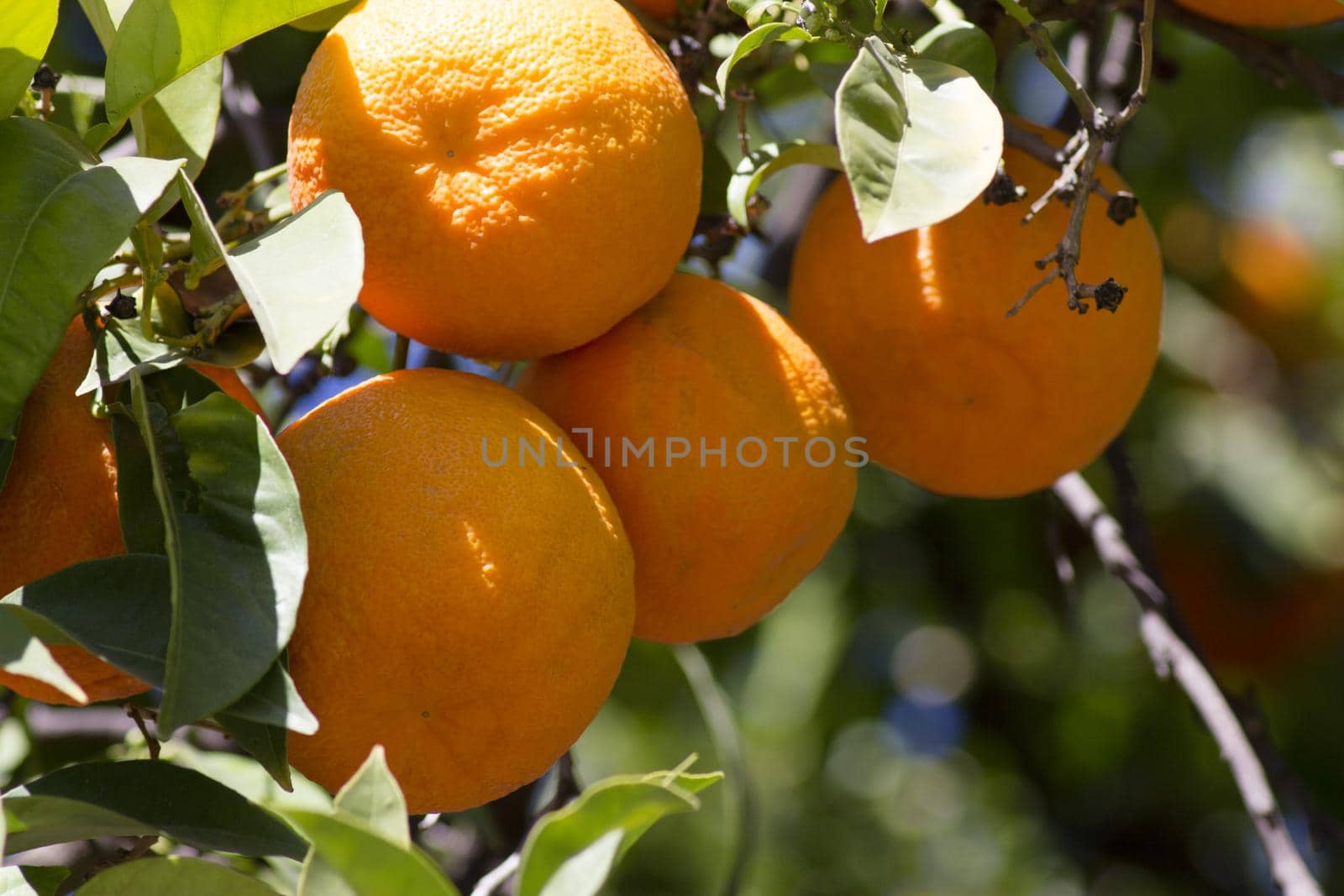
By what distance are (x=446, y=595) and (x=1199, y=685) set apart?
33.8 inches

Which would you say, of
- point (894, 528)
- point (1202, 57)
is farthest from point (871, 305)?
point (1202, 57)

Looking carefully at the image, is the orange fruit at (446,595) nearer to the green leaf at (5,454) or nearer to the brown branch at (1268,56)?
the green leaf at (5,454)

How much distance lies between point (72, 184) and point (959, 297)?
0.66 meters

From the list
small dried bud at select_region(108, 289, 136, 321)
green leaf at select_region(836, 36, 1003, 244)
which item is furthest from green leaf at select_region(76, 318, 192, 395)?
green leaf at select_region(836, 36, 1003, 244)

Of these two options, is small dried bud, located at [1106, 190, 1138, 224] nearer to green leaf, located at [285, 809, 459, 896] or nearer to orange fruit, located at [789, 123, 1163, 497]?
orange fruit, located at [789, 123, 1163, 497]

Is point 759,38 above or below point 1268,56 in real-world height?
above

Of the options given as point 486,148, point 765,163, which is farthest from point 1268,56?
point 486,148

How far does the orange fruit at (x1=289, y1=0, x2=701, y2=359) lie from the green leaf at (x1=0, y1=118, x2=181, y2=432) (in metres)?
0.15

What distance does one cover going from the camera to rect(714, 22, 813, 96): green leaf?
848mm

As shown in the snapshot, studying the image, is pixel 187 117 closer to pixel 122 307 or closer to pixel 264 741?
pixel 122 307

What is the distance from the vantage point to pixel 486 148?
2.82 ft

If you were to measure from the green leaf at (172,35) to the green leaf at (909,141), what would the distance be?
35 cm

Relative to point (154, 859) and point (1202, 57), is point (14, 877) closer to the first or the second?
point (154, 859)

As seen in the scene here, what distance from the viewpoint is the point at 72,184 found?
75cm
